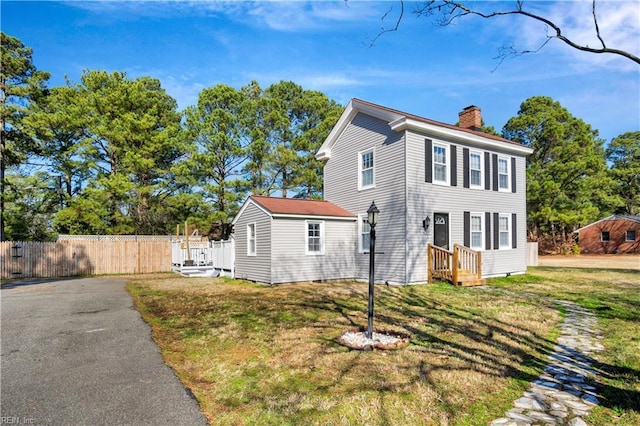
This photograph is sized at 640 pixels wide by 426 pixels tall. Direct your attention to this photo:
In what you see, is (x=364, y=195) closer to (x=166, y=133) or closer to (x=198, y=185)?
(x=198, y=185)

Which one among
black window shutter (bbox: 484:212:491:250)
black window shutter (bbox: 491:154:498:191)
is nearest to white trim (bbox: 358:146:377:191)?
black window shutter (bbox: 484:212:491:250)

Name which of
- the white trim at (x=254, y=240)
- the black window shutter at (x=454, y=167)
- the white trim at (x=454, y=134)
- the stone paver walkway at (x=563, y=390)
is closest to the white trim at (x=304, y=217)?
the white trim at (x=254, y=240)

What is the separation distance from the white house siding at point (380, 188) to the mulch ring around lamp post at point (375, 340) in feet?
21.1

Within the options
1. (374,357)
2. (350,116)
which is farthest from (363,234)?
(374,357)

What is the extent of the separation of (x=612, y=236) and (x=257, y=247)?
1355 inches

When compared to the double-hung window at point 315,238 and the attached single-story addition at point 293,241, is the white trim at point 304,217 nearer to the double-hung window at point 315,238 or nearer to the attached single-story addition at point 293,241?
the attached single-story addition at point 293,241

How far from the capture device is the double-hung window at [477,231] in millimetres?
14164

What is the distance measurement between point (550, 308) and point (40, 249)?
68.5 feet

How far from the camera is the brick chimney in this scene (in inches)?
635

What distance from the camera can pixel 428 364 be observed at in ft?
14.9

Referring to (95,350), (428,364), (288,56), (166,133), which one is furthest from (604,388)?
(166,133)

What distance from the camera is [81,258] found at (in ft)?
60.2

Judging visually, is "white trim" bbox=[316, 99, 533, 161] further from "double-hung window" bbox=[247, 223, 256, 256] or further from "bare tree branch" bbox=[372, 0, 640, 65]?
"bare tree branch" bbox=[372, 0, 640, 65]

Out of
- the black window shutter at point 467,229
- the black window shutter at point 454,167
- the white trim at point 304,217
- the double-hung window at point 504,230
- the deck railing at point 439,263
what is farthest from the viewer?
the double-hung window at point 504,230
